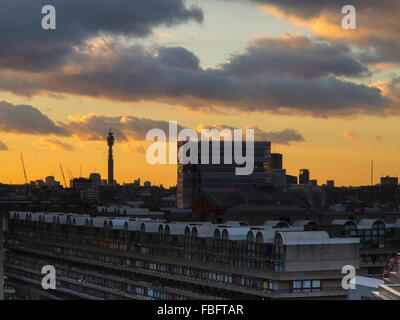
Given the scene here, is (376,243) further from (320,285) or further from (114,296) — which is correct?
(114,296)

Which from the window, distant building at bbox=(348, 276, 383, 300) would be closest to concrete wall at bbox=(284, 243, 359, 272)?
the window

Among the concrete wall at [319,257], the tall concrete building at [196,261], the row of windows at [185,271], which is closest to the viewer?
the concrete wall at [319,257]

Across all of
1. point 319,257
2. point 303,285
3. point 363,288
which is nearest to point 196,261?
point 303,285

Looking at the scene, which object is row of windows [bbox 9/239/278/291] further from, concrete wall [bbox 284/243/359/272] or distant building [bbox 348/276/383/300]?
distant building [bbox 348/276/383/300]

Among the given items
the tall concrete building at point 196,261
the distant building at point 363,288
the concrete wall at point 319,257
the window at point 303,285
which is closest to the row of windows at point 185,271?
the tall concrete building at point 196,261

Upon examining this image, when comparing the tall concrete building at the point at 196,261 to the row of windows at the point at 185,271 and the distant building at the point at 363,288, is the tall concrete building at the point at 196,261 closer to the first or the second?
the row of windows at the point at 185,271

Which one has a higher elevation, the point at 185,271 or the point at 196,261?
the point at 196,261

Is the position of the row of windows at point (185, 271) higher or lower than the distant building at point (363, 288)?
lower

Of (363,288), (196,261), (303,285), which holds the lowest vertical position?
(303,285)

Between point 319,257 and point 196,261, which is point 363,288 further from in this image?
point 196,261

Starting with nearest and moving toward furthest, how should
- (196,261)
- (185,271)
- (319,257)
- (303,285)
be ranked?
(303,285), (319,257), (196,261), (185,271)
